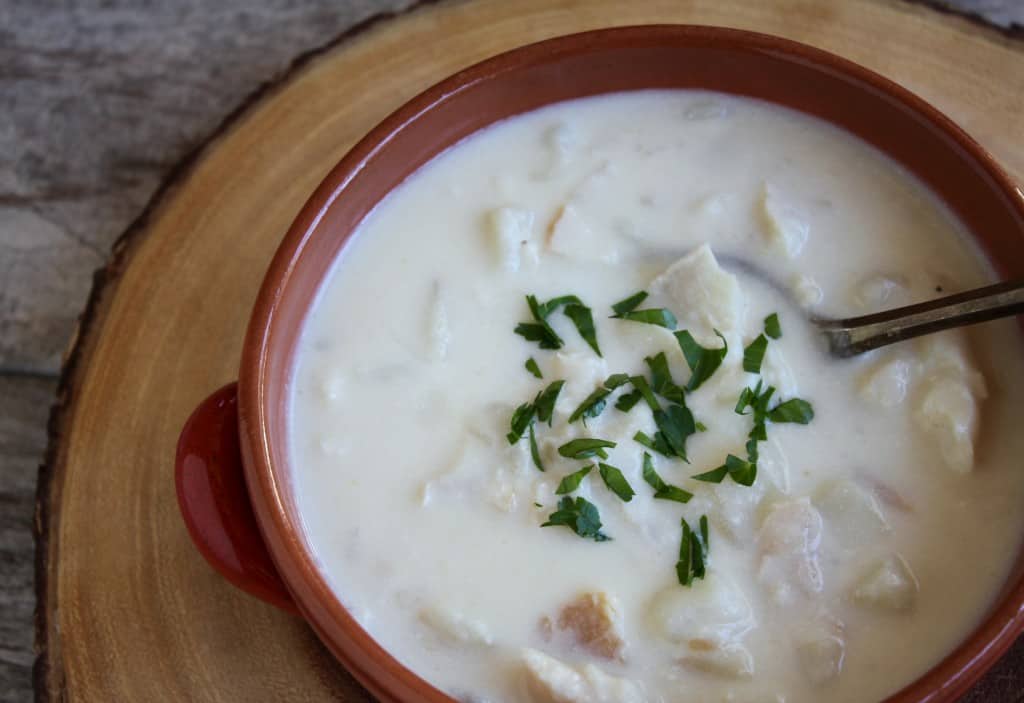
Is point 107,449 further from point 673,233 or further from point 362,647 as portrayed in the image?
point 673,233

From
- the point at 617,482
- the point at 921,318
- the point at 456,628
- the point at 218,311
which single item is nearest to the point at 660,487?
the point at 617,482

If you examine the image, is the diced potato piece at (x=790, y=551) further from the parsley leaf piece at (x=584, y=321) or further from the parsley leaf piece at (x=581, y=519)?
the parsley leaf piece at (x=584, y=321)

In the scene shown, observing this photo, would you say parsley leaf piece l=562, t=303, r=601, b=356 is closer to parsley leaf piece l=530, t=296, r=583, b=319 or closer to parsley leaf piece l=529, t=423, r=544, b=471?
parsley leaf piece l=530, t=296, r=583, b=319

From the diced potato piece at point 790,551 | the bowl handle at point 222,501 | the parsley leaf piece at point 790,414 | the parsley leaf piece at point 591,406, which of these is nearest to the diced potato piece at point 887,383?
the parsley leaf piece at point 790,414

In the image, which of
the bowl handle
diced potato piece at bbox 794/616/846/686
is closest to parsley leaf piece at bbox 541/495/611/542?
diced potato piece at bbox 794/616/846/686

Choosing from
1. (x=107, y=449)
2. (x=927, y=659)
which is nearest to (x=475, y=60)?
(x=107, y=449)

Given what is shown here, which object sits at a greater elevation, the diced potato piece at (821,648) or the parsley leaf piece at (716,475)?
the parsley leaf piece at (716,475)
